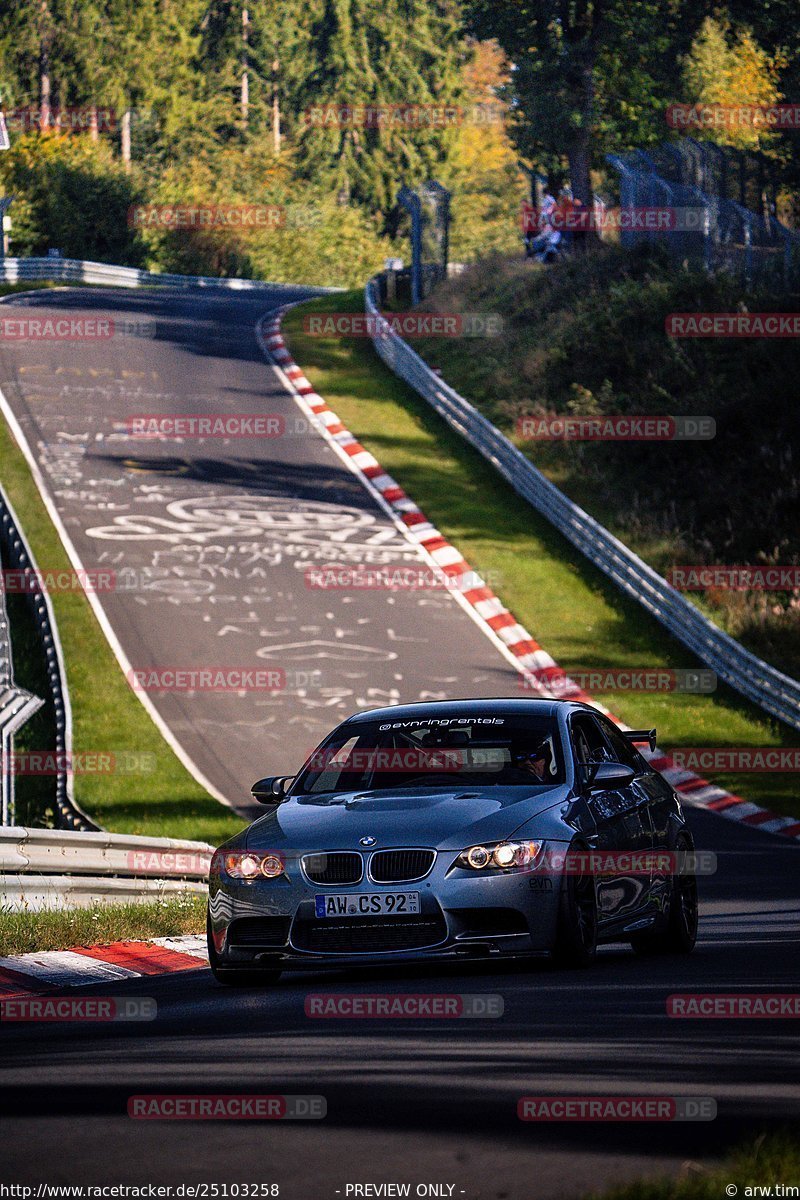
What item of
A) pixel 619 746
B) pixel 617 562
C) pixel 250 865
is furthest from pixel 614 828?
pixel 617 562

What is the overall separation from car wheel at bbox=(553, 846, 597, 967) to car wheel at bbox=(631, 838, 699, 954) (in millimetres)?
1073

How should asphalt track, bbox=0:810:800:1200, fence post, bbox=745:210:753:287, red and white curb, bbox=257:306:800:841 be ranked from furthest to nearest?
1. fence post, bbox=745:210:753:287
2. red and white curb, bbox=257:306:800:841
3. asphalt track, bbox=0:810:800:1200

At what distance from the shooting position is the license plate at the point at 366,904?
29.1 feet

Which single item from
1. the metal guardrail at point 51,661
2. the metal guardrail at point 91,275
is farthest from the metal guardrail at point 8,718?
the metal guardrail at point 91,275

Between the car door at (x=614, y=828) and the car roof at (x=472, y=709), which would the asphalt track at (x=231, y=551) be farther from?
the car door at (x=614, y=828)

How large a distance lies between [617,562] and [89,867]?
708 inches

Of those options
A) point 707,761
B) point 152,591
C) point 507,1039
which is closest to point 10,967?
point 507,1039

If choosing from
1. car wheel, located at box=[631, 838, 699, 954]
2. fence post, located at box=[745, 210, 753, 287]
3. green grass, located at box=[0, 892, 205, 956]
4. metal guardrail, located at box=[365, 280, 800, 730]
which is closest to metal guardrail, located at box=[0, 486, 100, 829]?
green grass, located at box=[0, 892, 205, 956]

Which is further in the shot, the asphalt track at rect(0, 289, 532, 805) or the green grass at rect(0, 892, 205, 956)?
the asphalt track at rect(0, 289, 532, 805)

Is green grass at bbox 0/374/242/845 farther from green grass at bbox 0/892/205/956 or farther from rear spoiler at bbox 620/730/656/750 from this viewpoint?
rear spoiler at bbox 620/730/656/750

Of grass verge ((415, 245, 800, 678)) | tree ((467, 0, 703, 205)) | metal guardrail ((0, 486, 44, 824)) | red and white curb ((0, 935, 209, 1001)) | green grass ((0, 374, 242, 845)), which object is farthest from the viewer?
tree ((467, 0, 703, 205))

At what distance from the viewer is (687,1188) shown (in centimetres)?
435

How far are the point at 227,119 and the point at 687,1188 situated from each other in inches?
4264

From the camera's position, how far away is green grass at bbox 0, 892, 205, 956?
1042 cm
